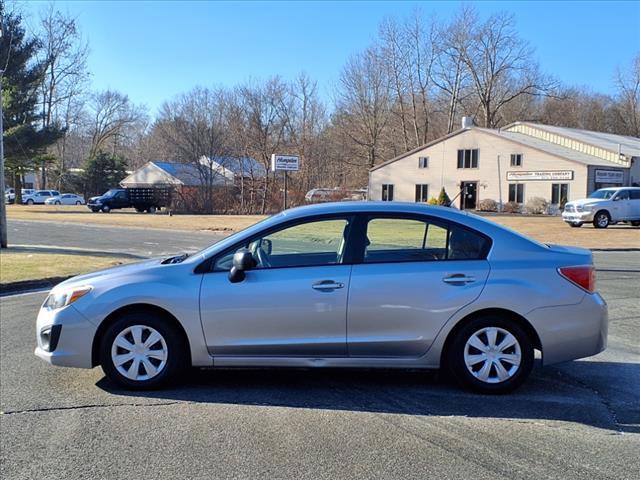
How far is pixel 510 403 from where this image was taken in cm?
483

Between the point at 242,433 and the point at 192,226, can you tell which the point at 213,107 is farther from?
the point at 242,433

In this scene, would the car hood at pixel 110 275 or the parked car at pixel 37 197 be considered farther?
the parked car at pixel 37 197

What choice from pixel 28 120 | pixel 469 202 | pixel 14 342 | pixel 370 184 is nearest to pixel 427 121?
pixel 370 184

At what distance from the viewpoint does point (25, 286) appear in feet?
37.8

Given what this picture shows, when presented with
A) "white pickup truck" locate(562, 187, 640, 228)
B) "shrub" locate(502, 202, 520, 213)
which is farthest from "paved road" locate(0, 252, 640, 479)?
"shrub" locate(502, 202, 520, 213)

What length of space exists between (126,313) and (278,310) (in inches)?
52.3

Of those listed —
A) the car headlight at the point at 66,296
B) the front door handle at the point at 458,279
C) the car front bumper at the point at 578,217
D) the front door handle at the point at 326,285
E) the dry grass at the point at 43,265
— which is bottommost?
the dry grass at the point at 43,265

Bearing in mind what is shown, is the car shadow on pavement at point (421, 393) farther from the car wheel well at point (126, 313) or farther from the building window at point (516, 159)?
the building window at point (516, 159)

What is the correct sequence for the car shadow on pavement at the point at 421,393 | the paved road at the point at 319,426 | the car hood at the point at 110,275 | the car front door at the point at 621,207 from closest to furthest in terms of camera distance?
the paved road at the point at 319,426 < the car shadow on pavement at the point at 421,393 < the car hood at the point at 110,275 < the car front door at the point at 621,207

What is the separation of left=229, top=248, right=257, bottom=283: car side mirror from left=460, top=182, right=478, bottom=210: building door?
160ft

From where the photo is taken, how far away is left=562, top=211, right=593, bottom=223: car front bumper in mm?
28472

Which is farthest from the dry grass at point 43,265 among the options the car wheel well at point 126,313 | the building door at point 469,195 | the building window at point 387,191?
the building window at point 387,191

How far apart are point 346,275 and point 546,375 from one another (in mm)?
2251

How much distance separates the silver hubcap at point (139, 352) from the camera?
5039 millimetres
